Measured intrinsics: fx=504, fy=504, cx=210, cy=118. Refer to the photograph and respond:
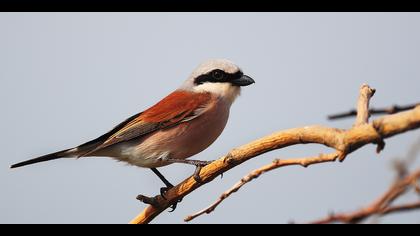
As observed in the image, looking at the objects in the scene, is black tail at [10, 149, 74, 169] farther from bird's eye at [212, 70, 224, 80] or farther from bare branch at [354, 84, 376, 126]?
bare branch at [354, 84, 376, 126]

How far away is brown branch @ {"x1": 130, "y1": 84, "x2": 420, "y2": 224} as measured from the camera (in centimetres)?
153

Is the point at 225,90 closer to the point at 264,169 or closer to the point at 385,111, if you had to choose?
the point at 264,169

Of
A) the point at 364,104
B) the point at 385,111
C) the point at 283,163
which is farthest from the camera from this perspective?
the point at 364,104

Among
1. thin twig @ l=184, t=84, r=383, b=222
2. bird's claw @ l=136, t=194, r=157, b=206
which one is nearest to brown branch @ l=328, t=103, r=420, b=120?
thin twig @ l=184, t=84, r=383, b=222

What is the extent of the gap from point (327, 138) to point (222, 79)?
9.97 ft

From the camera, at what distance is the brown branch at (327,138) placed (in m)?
1.53

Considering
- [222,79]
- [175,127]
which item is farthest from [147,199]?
[222,79]

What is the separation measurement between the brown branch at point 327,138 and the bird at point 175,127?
1422 mm

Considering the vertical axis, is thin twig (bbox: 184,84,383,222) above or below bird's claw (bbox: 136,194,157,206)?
above

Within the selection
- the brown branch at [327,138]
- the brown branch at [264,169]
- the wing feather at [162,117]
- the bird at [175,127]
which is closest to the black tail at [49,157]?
the bird at [175,127]

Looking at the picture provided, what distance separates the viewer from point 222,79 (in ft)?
16.3

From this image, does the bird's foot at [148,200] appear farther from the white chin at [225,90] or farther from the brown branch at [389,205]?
the brown branch at [389,205]

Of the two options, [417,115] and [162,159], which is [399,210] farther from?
[162,159]

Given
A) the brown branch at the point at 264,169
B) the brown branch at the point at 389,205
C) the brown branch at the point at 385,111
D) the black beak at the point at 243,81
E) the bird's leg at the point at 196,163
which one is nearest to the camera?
the brown branch at the point at 389,205
